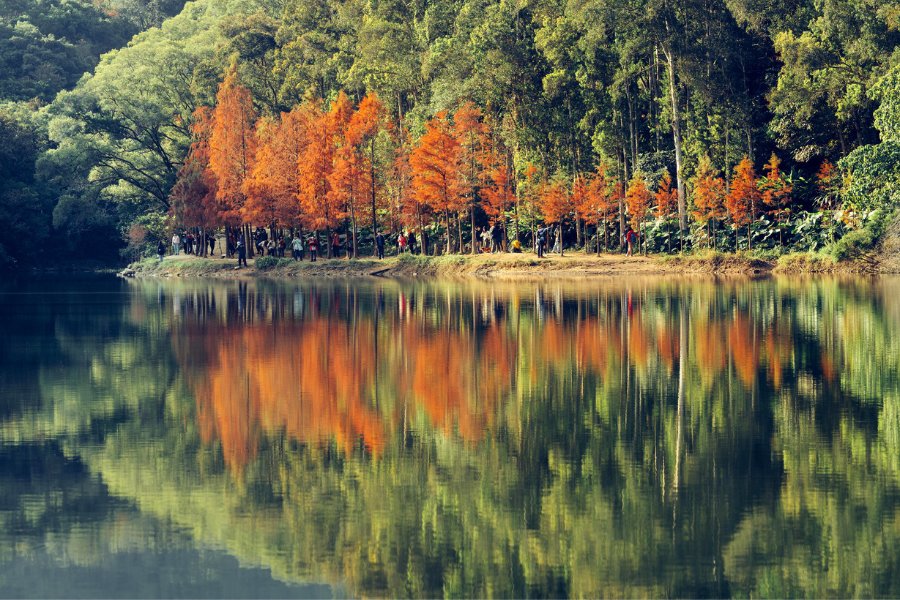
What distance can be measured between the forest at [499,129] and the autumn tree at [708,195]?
5.4 inches

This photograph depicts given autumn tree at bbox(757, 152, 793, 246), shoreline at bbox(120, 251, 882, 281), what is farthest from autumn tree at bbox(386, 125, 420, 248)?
autumn tree at bbox(757, 152, 793, 246)

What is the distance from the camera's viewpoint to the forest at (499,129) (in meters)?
56.0

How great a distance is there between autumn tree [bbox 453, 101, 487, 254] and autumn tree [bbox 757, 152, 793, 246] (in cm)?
1349

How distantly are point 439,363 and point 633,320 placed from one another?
880cm

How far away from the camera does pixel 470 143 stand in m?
62.0

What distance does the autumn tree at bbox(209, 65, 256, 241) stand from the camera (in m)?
73.3

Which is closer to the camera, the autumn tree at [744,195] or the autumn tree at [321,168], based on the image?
the autumn tree at [744,195]

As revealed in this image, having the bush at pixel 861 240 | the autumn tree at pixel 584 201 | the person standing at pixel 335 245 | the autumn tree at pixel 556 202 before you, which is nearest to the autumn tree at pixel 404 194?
the person standing at pixel 335 245

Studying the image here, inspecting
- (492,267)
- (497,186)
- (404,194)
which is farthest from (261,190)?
(492,267)

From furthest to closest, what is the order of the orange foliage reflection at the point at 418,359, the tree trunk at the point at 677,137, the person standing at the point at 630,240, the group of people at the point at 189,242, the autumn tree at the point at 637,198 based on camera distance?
the group of people at the point at 189,242 < the person standing at the point at 630,240 < the autumn tree at the point at 637,198 < the tree trunk at the point at 677,137 < the orange foliage reflection at the point at 418,359

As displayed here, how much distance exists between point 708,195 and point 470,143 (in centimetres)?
1180

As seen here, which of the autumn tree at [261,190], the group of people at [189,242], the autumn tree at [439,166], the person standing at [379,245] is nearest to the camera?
the autumn tree at [439,166]

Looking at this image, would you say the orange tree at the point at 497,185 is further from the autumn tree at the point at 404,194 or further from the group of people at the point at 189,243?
the group of people at the point at 189,243

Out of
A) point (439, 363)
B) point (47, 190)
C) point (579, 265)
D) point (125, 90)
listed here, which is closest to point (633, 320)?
point (439, 363)
